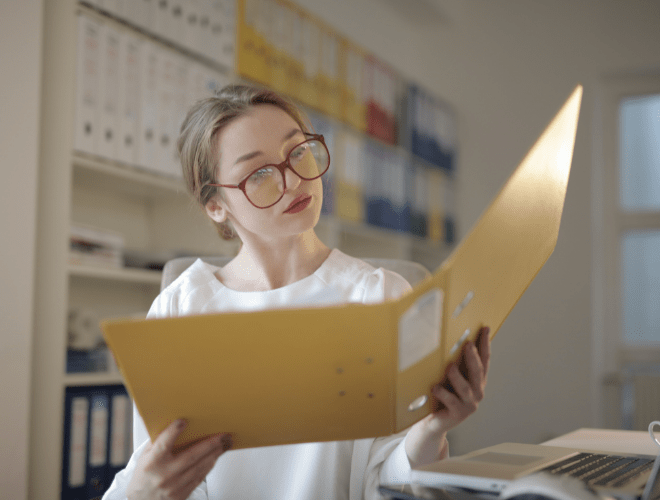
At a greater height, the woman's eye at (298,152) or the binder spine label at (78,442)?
the woman's eye at (298,152)

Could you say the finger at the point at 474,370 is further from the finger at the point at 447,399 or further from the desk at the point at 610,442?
the desk at the point at 610,442

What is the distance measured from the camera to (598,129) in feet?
13.9

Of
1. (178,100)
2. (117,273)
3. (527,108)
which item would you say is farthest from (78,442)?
(527,108)

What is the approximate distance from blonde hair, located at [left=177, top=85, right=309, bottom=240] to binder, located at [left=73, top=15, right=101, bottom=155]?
0.92 m

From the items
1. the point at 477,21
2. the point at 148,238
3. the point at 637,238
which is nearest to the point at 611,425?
the point at 637,238

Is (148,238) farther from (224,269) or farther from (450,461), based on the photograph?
(450,461)

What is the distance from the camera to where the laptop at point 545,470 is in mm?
607

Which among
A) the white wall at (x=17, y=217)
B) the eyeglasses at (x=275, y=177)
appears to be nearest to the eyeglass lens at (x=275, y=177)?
the eyeglasses at (x=275, y=177)

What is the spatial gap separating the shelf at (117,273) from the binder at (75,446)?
36cm

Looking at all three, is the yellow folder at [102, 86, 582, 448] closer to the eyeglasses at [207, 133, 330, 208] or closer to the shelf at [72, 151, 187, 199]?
the eyeglasses at [207, 133, 330, 208]

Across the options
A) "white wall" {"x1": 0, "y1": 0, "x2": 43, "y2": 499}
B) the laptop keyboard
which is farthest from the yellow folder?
"white wall" {"x1": 0, "y1": 0, "x2": 43, "y2": 499}

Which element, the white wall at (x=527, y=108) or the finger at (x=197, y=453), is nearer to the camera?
the finger at (x=197, y=453)

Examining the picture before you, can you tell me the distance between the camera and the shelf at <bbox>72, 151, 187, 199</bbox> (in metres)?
2.00

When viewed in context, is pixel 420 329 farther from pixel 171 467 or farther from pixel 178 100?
pixel 178 100
